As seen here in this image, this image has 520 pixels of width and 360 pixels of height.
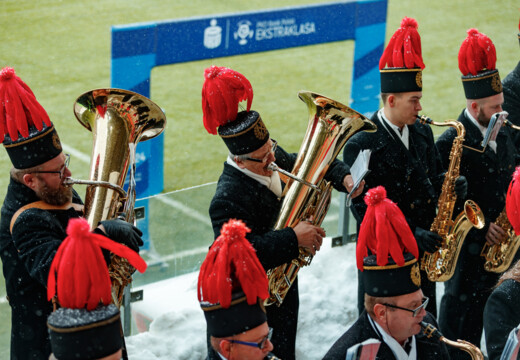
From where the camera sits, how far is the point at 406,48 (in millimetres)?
5766

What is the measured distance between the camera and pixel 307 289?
6.76 m

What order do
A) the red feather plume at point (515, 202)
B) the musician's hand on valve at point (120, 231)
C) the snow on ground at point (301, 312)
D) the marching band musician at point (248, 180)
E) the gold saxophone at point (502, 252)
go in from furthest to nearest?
the gold saxophone at point (502, 252) → the snow on ground at point (301, 312) → the red feather plume at point (515, 202) → the marching band musician at point (248, 180) → the musician's hand on valve at point (120, 231)

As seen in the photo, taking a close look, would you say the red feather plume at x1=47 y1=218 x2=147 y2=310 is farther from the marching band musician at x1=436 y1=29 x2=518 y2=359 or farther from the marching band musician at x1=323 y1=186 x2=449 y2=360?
the marching band musician at x1=436 y1=29 x2=518 y2=359

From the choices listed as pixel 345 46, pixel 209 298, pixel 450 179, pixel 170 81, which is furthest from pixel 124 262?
pixel 345 46

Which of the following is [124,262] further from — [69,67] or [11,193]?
[69,67]

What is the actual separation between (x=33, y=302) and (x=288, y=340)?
59.8 inches

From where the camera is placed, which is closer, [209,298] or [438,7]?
[209,298]

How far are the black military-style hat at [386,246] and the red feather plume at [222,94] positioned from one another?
1.08m

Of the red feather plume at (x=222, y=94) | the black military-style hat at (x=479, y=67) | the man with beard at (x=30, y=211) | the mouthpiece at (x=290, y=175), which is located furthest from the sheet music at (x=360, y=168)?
the black military-style hat at (x=479, y=67)

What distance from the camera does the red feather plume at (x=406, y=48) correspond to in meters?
5.73

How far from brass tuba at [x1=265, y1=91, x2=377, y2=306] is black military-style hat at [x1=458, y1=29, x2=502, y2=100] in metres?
1.31

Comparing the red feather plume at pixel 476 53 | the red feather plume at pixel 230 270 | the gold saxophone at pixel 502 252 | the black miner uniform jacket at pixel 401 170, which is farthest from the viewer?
the red feather plume at pixel 476 53

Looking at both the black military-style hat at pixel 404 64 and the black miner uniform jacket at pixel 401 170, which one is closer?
the black miner uniform jacket at pixel 401 170

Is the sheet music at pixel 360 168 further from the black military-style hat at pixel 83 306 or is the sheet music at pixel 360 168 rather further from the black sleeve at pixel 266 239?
the black military-style hat at pixel 83 306
